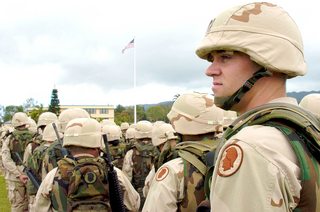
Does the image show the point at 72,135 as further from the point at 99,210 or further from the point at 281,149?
the point at 281,149

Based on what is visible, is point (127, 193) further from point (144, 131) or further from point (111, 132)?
point (111, 132)

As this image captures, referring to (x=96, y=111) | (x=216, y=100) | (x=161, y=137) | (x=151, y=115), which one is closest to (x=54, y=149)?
(x=161, y=137)

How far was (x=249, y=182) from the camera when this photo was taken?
164 centimetres

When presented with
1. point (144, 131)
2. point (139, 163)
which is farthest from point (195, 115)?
point (144, 131)

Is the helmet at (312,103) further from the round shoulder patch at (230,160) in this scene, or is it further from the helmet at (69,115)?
the round shoulder patch at (230,160)

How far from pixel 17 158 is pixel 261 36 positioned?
34.7 ft

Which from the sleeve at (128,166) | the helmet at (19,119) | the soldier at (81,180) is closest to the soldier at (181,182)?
the soldier at (81,180)

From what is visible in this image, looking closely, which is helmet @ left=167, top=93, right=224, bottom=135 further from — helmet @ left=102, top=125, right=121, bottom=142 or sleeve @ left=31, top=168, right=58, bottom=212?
helmet @ left=102, top=125, right=121, bottom=142

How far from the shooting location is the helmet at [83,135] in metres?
4.98

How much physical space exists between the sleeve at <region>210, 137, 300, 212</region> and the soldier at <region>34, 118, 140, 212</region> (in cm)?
305

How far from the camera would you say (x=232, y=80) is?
2027 mm

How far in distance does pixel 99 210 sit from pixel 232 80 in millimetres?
3001

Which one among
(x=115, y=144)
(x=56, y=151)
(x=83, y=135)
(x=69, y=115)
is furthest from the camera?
(x=115, y=144)

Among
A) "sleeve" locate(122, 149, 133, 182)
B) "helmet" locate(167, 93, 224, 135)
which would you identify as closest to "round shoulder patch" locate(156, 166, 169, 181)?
"helmet" locate(167, 93, 224, 135)
